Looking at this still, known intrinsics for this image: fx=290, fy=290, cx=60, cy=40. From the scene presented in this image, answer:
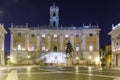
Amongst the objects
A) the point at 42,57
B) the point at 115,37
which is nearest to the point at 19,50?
the point at 42,57

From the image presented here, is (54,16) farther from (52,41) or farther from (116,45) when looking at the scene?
(116,45)

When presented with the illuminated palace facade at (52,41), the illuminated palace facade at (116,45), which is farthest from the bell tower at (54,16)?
the illuminated palace facade at (116,45)

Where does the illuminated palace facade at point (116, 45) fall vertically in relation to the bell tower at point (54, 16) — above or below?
below

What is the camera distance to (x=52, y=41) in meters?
106

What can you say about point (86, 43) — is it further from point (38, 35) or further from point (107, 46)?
point (38, 35)

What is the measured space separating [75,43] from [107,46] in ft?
42.5

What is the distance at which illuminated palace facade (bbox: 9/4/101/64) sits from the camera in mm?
102188

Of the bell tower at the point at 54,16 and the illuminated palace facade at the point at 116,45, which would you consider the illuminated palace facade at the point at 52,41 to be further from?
the illuminated palace facade at the point at 116,45

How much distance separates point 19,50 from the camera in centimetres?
10256

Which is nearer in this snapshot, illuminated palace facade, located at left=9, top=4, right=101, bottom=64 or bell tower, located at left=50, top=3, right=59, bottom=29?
illuminated palace facade, located at left=9, top=4, right=101, bottom=64

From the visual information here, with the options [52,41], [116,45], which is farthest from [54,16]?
[116,45]

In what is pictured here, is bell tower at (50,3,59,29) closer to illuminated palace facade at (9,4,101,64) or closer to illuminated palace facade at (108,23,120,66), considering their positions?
illuminated palace facade at (9,4,101,64)

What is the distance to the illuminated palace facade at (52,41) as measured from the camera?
102188mm

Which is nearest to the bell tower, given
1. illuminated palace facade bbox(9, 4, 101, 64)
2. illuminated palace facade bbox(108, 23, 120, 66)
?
illuminated palace facade bbox(9, 4, 101, 64)
